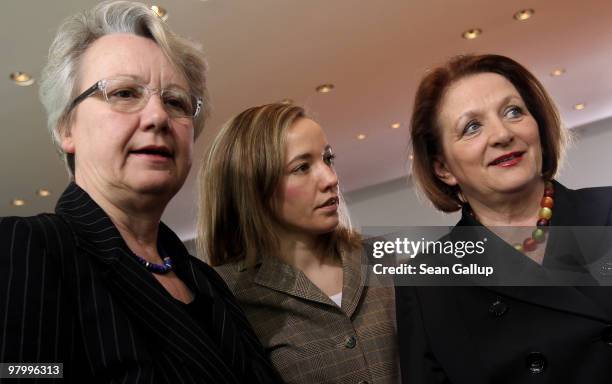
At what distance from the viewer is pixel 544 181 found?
1516 mm

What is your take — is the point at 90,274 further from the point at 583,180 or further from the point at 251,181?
the point at 583,180

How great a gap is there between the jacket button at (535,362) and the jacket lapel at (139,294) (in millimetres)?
591

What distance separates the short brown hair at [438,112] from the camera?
1576 millimetres

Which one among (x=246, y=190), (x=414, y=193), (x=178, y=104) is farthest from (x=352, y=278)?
(x=414, y=193)

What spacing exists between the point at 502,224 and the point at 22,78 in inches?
167

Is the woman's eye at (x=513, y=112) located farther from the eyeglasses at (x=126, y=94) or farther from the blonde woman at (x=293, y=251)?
the eyeglasses at (x=126, y=94)

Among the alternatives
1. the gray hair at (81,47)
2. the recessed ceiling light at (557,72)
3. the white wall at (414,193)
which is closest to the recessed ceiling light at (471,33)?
the recessed ceiling light at (557,72)

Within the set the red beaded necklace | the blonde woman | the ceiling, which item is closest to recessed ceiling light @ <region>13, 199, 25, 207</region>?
the ceiling

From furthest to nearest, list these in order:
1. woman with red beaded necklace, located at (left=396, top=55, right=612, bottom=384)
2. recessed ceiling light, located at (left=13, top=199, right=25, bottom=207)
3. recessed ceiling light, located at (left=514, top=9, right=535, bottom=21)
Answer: recessed ceiling light, located at (left=13, top=199, right=25, bottom=207), recessed ceiling light, located at (left=514, top=9, right=535, bottom=21), woman with red beaded necklace, located at (left=396, top=55, right=612, bottom=384)

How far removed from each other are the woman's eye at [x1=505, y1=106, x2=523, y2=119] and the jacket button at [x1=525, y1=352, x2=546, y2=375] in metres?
0.55

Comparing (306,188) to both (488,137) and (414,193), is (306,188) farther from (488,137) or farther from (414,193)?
(414,193)

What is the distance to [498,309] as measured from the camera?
4.47ft

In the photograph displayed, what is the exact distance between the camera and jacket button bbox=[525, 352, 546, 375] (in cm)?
125

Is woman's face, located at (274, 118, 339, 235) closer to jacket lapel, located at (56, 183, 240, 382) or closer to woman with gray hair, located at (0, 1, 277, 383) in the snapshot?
woman with gray hair, located at (0, 1, 277, 383)
